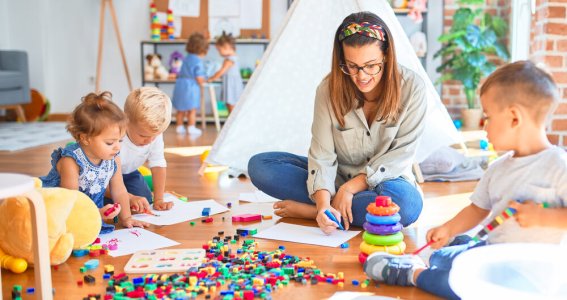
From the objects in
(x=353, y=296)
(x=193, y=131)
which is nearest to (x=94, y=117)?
(x=353, y=296)

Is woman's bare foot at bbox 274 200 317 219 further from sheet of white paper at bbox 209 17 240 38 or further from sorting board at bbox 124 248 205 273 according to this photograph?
sheet of white paper at bbox 209 17 240 38

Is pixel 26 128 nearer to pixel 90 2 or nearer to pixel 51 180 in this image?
pixel 90 2

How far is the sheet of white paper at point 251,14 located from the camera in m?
5.46

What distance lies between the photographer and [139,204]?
2072mm

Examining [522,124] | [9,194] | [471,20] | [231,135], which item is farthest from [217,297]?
[471,20]

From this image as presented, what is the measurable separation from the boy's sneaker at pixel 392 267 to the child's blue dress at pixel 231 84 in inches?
145

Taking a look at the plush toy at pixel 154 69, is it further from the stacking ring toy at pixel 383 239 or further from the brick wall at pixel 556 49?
the stacking ring toy at pixel 383 239

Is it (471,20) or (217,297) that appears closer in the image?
(217,297)

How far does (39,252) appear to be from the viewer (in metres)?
1.23

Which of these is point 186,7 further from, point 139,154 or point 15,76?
point 139,154

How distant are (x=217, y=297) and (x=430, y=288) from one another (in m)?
0.45

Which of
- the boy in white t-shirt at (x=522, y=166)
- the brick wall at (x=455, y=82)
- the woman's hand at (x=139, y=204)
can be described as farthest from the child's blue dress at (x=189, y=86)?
the boy in white t-shirt at (x=522, y=166)

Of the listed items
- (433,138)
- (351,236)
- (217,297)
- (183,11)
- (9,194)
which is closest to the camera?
(9,194)

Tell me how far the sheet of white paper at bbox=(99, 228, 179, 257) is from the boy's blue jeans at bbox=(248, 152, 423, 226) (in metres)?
0.42
